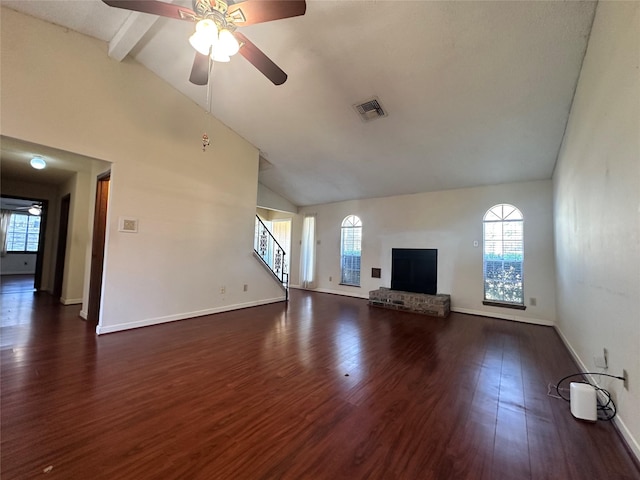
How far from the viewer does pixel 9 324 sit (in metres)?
3.65

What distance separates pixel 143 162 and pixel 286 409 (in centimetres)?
390

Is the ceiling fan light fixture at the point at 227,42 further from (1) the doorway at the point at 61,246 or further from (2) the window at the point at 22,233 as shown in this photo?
(2) the window at the point at 22,233

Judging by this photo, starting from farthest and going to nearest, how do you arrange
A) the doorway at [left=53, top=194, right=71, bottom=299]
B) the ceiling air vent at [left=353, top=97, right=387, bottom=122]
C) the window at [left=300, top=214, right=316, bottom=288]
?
the window at [left=300, top=214, right=316, bottom=288] < the doorway at [left=53, top=194, right=71, bottom=299] < the ceiling air vent at [left=353, top=97, right=387, bottom=122]

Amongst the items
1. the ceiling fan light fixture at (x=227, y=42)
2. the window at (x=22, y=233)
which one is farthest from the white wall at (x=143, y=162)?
the window at (x=22, y=233)

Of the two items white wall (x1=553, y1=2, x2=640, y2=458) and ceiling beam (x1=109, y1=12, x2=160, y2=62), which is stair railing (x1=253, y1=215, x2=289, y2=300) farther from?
white wall (x1=553, y1=2, x2=640, y2=458)

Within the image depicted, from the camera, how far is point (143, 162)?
386cm

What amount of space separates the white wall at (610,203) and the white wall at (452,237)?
213 centimetres

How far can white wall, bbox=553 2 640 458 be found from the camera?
61.3 inches

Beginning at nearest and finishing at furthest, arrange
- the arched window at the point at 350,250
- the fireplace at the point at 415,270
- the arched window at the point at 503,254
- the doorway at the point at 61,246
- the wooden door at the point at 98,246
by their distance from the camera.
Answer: the wooden door at the point at 98,246 < the arched window at the point at 503,254 < the doorway at the point at 61,246 < the fireplace at the point at 415,270 < the arched window at the point at 350,250

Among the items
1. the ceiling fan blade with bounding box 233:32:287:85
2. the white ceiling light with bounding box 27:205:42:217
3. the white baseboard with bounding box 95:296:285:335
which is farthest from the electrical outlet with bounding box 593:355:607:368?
the white ceiling light with bounding box 27:205:42:217

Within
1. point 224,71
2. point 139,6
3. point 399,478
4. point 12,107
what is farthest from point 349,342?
point 12,107

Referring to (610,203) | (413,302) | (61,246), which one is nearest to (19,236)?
(61,246)

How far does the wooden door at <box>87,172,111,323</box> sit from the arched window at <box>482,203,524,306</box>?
701cm

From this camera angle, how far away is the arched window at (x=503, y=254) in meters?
5.05
